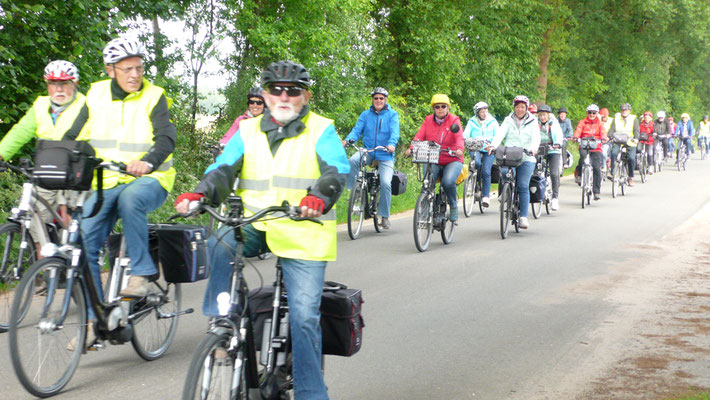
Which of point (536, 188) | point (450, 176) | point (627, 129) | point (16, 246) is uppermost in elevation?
point (627, 129)

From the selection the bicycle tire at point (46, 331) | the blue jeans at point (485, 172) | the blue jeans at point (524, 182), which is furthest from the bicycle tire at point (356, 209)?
the bicycle tire at point (46, 331)

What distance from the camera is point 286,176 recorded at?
4250 mm

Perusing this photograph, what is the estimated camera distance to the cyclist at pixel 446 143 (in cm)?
1197

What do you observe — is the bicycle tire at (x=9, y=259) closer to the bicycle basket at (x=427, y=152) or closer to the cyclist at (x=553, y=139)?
the bicycle basket at (x=427, y=152)

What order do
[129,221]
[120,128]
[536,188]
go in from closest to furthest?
1. [129,221]
2. [120,128]
3. [536,188]

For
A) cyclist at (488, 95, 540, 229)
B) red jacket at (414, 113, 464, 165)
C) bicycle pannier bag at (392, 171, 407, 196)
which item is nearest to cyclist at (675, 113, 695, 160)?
cyclist at (488, 95, 540, 229)

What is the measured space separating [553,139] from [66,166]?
12.9 metres

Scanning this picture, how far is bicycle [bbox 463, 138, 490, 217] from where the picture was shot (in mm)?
16281

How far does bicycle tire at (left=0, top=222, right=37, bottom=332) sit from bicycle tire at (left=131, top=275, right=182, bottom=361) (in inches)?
39.2

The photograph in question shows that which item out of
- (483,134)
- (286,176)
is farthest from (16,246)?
(483,134)

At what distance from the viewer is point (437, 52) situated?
88.6 ft

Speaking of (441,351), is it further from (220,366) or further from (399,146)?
(399,146)

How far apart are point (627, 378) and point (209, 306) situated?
10.5ft

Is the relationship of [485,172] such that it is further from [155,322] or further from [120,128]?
[120,128]
